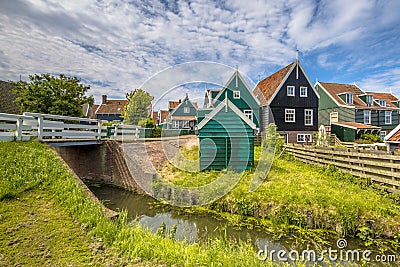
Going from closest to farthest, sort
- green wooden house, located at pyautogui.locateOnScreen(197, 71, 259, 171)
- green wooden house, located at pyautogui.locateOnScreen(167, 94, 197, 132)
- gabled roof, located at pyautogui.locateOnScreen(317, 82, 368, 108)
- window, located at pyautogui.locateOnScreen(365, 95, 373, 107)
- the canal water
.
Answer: the canal water
green wooden house, located at pyautogui.locateOnScreen(167, 94, 197, 132)
green wooden house, located at pyautogui.locateOnScreen(197, 71, 259, 171)
gabled roof, located at pyautogui.locateOnScreen(317, 82, 368, 108)
window, located at pyautogui.locateOnScreen(365, 95, 373, 107)

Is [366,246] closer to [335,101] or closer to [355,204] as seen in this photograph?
[355,204]

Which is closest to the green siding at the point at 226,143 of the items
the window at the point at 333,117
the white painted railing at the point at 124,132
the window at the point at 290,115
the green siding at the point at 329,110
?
the white painted railing at the point at 124,132

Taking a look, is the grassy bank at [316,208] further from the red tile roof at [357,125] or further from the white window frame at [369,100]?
the white window frame at [369,100]

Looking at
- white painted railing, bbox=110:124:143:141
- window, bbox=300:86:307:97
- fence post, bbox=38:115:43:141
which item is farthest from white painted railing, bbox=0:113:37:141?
window, bbox=300:86:307:97

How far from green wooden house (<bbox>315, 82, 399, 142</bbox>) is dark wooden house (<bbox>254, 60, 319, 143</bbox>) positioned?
431 centimetres

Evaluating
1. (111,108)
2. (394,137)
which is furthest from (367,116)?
(111,108)

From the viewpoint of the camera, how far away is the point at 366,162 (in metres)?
7.55

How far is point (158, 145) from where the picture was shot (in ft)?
42.0

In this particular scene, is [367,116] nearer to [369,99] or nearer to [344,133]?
[369,99]

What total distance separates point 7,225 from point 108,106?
5037 centimetres

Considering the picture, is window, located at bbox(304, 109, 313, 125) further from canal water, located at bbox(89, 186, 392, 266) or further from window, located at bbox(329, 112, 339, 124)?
canal water, located at bbox(89, 186, 392, 266)

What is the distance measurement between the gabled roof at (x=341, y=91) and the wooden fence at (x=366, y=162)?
1800 cm

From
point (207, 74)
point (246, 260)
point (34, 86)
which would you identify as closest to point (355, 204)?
point (246, 260)

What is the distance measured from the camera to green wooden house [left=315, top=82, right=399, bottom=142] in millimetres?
24186
